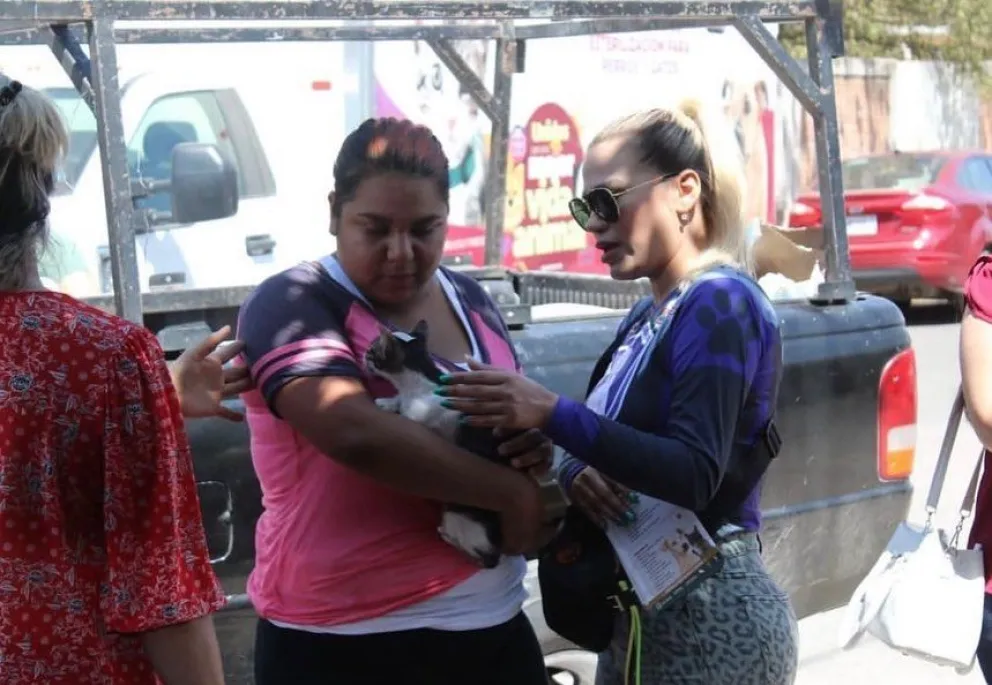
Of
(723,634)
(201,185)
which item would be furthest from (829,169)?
(201,185)

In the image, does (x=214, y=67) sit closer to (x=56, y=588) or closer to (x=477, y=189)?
(x=477, y=189)

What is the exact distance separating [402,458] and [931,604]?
1.19 meters

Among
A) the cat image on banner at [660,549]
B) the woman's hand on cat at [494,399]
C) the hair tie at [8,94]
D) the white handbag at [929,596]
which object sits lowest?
the white handbag at [929,596]

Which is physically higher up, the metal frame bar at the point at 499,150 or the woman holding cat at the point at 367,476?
the metal frame bar at the point at 499,150

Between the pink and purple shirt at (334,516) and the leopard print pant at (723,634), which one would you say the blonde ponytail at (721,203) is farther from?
the pink and purple shirt at (334,516)

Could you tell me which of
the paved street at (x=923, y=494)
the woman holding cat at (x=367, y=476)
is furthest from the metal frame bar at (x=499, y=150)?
the woman holding cat at (x=367, y=476)

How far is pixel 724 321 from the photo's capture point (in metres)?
2.30

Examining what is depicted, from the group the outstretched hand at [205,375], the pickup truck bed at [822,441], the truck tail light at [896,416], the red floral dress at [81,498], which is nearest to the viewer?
the red floral dress at [81,498]

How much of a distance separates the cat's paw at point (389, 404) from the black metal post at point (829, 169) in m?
2.32

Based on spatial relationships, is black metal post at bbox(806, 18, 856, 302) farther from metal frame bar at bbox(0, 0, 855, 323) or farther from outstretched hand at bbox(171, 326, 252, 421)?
outstretched hand at bbox(171, 326, 252, 421)

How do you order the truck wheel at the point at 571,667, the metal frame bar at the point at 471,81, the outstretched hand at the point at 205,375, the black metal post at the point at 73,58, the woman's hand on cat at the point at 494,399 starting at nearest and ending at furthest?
1. the woman's hand on cat at the point at 494,399
2. the outstretched hand at the point at 205,375
3. the black metal post at the point at 73,58
4. the truck wheel at the point at 571,667
5. the metal frame bar at the point at 471,81

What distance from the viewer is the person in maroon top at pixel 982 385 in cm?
273

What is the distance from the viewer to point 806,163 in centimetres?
1967

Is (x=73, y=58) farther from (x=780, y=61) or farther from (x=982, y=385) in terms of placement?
(x=982, y=385)
